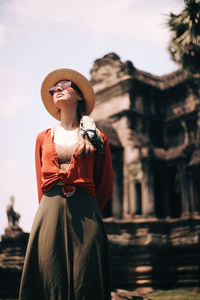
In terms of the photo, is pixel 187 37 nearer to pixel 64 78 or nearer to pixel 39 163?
pixel 64 78

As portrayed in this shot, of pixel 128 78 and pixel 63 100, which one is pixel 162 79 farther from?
pixel 63 100

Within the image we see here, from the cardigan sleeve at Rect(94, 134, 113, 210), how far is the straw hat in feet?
1.85

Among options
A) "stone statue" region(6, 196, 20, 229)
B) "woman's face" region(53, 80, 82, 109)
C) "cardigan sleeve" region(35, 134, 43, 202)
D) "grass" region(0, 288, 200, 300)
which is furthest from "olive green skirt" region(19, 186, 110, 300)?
"stone statue" region(6, 196, 20, 229)

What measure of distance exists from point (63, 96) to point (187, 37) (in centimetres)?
1114

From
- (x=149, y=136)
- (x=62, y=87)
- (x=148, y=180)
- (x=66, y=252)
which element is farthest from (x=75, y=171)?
(x=149, y=136)

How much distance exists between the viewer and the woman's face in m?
3.88

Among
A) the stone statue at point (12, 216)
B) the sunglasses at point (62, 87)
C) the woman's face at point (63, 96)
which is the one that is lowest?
the stone statue at point (12, 216)

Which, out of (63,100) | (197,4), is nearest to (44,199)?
(63,100)

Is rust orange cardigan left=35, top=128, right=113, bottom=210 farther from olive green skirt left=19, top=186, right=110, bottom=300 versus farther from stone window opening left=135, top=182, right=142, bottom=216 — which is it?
stone window opening left=135, top=182, right=142, bottom=216

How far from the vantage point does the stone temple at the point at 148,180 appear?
1450cm

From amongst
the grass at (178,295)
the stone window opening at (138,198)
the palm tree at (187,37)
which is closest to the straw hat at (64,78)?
the grass at (178,295)

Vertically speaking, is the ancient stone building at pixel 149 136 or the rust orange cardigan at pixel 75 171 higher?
the ancient stone building at pixel 149 136

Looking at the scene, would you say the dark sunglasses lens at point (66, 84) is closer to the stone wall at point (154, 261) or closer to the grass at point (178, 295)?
the grass at point (178, 295)

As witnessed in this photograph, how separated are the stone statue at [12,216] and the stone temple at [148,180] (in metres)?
0.56
